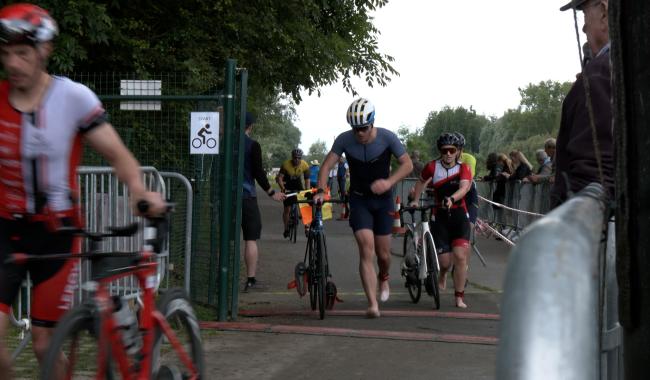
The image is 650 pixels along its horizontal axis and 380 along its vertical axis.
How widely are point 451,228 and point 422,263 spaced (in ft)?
1.74

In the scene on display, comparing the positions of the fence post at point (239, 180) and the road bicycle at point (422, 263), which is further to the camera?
the road bicycle at point (422, 263)

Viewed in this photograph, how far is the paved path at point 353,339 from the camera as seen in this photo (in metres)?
6.86

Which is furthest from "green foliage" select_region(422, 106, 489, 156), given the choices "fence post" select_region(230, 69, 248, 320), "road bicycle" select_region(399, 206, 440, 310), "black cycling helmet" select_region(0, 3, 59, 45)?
"black cycling helmet" select_region(0, 3, 59, 45)

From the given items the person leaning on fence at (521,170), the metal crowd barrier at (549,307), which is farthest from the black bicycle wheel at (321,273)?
the person leaning on fence at (521,170)

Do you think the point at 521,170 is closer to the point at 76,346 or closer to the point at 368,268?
the point at 368,268

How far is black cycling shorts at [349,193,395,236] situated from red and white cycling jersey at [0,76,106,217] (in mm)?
5892

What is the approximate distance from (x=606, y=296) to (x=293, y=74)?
55.3ft

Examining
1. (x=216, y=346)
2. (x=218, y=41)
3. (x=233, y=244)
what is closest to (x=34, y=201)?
(x=216, y=346)

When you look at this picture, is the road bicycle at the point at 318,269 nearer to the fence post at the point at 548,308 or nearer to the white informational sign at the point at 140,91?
the white informational sign at the point at 140,91

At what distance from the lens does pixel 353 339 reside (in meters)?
8.10

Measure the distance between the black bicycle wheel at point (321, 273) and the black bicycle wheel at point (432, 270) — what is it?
142 centimetres

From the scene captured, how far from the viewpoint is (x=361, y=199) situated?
9.74 metres

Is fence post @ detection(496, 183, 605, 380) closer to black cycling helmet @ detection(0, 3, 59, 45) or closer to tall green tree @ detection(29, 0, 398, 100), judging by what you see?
black cycling helmet @ detection(0, 3, 59, 45)

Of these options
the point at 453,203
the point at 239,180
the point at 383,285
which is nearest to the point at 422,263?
the point at 383,285
